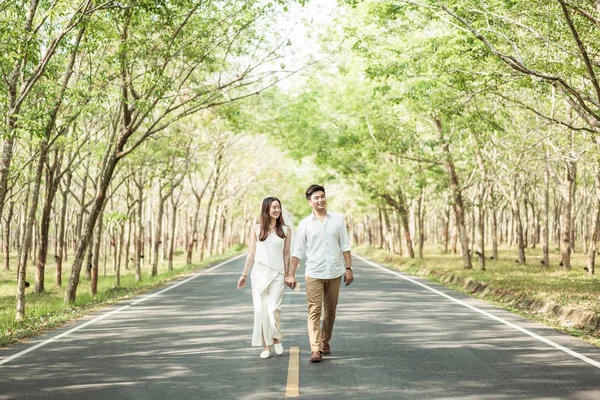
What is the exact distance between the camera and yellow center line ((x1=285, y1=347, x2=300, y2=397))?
244 inches

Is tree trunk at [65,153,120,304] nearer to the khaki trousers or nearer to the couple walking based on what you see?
the couple walking

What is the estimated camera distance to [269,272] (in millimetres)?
8078

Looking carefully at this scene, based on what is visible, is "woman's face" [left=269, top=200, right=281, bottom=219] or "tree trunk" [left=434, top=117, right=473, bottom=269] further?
"tree trunk" [left=434, top=117, right=473, bottom=269]

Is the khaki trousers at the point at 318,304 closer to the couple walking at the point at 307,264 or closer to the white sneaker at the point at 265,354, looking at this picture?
the couple walking at the point at 307,264

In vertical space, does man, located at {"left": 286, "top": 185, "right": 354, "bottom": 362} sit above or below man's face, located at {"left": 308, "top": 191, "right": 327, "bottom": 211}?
below

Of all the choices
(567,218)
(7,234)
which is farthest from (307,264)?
(7,234)

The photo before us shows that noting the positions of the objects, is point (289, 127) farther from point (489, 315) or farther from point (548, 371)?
point (548, 371)

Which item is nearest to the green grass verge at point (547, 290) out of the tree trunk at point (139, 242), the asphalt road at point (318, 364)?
the asphalt road at point (318, 364)

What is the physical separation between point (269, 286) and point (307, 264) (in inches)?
22.8

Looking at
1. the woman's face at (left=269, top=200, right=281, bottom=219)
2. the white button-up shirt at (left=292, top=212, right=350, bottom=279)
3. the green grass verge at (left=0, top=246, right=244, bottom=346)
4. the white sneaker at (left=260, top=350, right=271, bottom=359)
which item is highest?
the woman's face at (left=269, top=200, right=281, bottom=219)

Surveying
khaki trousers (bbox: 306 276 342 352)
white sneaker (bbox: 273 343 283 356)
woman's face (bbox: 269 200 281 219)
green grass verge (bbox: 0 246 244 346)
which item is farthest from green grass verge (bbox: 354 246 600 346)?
green grass verge (bbox: 0 246 244 346)

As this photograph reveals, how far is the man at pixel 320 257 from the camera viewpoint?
25.5ft

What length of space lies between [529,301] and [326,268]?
7.30 metres

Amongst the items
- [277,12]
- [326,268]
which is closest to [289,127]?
[277,12]
